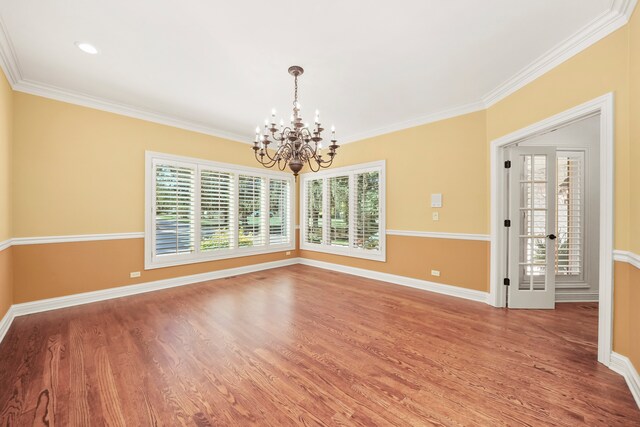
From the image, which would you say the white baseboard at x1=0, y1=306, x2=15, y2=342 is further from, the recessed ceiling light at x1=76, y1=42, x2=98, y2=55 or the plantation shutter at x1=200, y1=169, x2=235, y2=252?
the recessed ceiling light at x1=76, y1=42, x2=98, y2=55

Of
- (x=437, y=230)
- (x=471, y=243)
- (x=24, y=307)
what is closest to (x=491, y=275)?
(x=471, y=243)

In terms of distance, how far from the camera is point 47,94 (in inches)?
128

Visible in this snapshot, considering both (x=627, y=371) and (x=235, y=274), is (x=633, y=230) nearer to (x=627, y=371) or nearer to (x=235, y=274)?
(x=627, y=371)

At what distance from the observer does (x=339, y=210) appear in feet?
17.8

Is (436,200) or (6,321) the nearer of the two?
(6,321)

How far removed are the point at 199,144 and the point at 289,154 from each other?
2.70m

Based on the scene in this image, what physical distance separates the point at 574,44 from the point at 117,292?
615cm

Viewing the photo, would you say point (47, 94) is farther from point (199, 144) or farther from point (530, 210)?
point (530, 210)

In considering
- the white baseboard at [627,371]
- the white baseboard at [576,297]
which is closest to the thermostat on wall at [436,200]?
the white baseboard at [576,297]

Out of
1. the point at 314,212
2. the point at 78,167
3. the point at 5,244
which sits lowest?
the point at 5,244

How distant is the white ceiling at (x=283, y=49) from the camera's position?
6.57 ft

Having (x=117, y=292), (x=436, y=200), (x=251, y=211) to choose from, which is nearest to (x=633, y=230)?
(x=436, y=200)

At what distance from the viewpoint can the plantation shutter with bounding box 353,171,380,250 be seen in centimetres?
486

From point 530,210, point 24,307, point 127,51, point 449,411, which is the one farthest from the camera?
point 530,210
